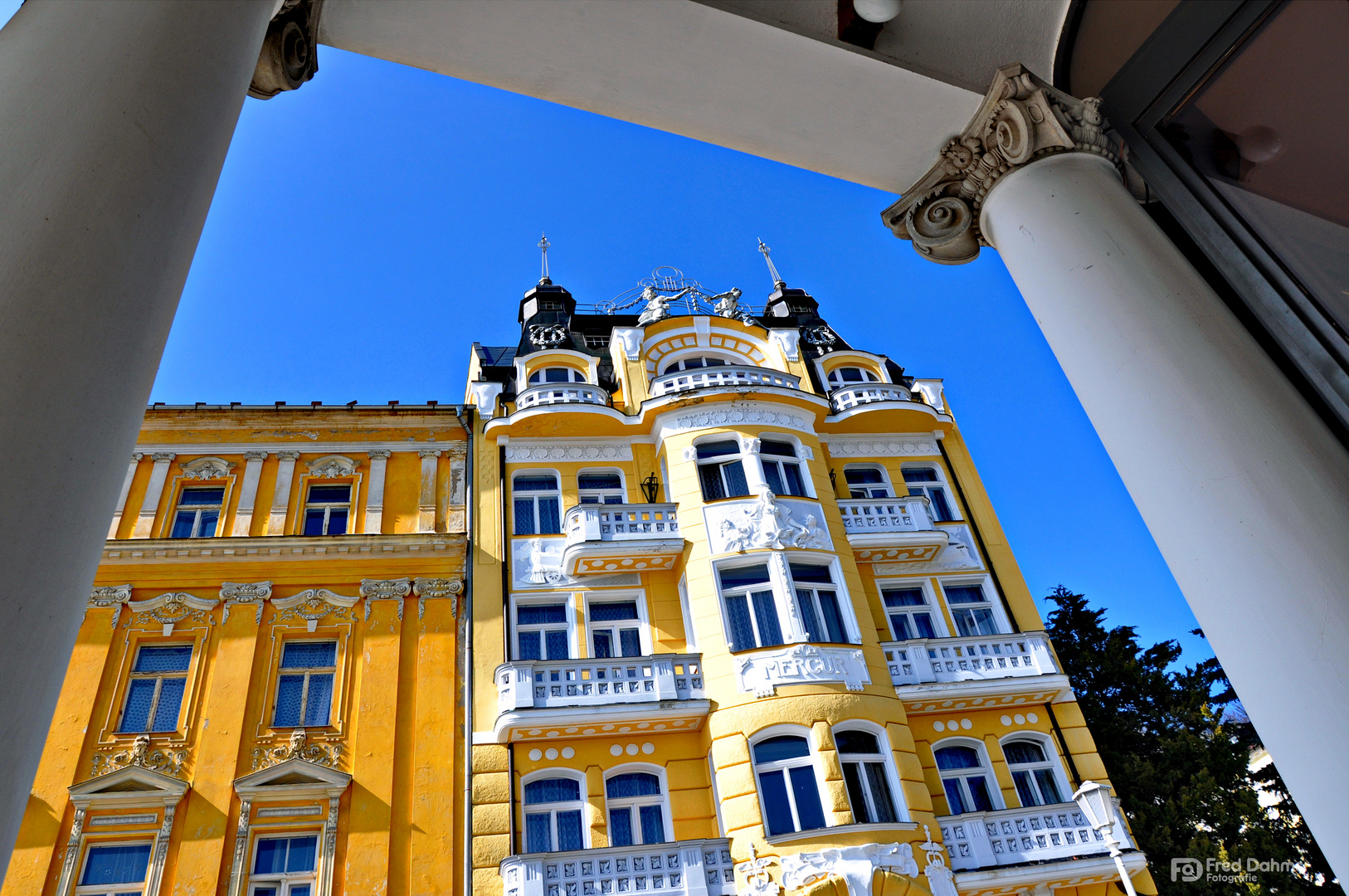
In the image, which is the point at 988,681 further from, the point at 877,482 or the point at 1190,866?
the point at 1190,866

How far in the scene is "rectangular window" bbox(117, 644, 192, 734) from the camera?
1579 cm

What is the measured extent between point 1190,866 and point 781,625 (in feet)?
49.1

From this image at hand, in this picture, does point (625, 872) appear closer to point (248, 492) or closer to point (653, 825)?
point (653, 825)

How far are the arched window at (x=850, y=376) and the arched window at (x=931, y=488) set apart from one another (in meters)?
2.83

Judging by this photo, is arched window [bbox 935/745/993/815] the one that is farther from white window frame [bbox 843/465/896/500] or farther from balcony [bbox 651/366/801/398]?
balcony [bbox 651/366/801/398]

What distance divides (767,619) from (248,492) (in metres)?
11.4

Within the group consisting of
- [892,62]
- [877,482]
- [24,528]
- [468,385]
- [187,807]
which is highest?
[468,385]

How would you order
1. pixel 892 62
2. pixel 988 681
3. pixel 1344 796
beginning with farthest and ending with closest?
pixel 988 681, pixel 892 62, pixel 1344 796

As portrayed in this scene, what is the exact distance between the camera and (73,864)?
46.3ft

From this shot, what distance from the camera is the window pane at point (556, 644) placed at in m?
17.4

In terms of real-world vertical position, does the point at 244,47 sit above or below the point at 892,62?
below

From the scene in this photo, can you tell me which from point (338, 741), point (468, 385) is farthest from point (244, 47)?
point (468, 385)

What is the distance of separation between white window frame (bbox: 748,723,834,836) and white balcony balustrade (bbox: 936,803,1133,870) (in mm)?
2256

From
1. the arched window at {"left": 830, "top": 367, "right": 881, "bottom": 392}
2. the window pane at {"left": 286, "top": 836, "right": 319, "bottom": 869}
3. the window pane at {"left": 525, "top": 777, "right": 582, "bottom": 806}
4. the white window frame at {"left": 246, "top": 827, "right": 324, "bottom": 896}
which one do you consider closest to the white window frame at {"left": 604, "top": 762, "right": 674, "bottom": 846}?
the window pane at {"left": 525, "top": 777, "right": 582, "bottom": 806}
